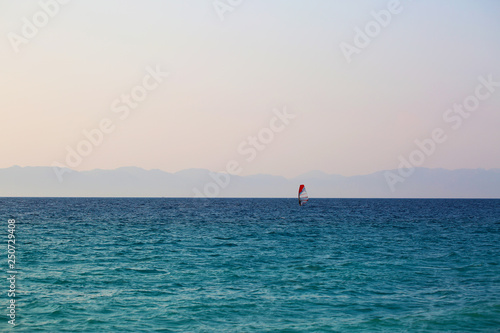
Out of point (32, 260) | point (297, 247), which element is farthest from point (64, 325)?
point (297, 247)

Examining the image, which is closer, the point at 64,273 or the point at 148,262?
the point at 64,273

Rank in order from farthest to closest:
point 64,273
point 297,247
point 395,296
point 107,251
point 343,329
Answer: point 297,247 → point 107,251 → point 64,273 → point 395,296 → point 343,329

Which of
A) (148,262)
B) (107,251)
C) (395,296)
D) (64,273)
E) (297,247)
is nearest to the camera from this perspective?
(395,296)

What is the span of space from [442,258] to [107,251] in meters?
26.4

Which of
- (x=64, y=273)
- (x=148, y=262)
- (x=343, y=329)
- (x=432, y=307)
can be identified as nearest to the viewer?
(x=343, y=329)

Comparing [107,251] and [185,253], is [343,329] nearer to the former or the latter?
[185,253]

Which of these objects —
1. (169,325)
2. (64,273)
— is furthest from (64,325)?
(64,273)

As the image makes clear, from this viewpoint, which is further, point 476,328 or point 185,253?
point 185,253

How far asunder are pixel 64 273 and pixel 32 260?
6.22 meters

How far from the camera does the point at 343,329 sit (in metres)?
17.3

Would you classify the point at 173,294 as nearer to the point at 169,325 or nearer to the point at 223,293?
the point at 223,293

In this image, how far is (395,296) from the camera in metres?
22.2

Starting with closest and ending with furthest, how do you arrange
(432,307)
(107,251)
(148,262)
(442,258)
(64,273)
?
(432,307) < (64,273) < (148,262) < (442,258) < (107,251)

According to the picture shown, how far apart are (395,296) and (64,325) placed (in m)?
14.9
